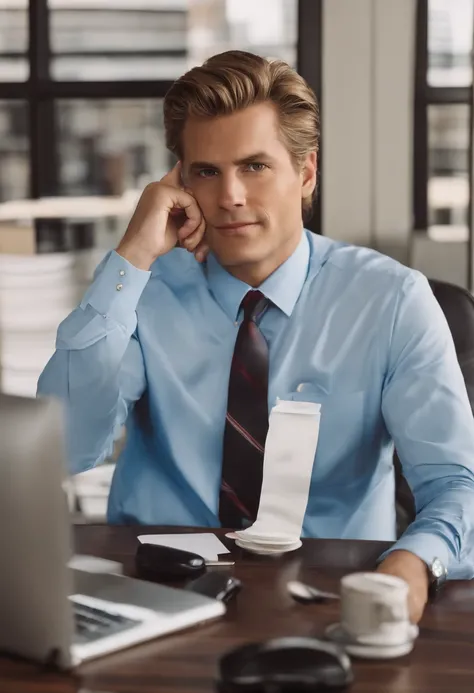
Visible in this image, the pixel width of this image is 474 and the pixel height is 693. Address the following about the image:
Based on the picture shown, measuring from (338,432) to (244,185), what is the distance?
462 millimetres

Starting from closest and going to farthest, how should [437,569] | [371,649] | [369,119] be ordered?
[371,649] → [437,569] → [369,119]

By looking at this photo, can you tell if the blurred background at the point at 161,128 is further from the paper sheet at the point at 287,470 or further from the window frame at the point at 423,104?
the paper sheet at the point at 287,470

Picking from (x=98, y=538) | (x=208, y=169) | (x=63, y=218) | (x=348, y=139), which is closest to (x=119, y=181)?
(x=63, y=218)

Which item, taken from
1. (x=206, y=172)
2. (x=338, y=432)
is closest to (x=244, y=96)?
(x=206, y=172)

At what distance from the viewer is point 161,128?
128 inches

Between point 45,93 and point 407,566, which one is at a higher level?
point 45,93

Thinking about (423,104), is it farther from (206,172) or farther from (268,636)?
(268,636)

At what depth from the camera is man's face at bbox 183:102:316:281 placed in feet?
5.90

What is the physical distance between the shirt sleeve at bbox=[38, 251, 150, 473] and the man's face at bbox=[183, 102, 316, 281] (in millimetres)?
184

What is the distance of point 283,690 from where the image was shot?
0.89 meters

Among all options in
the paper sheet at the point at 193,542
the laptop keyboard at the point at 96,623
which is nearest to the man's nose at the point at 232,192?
the paper sheet at the point at 193,542

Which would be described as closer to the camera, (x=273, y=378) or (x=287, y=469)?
(x=287, y=469)

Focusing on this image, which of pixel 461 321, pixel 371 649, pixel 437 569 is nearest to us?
pixel 371 649

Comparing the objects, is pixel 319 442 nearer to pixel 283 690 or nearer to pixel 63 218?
pixel 283 690
